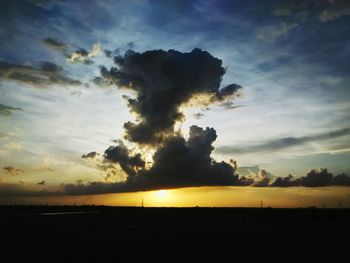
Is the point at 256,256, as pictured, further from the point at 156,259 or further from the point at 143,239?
the point at 143,239

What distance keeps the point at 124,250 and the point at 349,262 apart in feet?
76.1

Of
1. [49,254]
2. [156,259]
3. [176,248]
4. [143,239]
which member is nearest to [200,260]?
[156,259]

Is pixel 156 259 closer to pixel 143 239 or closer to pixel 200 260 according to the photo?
pixel 200 260

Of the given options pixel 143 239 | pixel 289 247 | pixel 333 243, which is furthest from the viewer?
pixel 143 239

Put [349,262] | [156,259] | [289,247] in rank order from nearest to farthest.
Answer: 1. [349,262]
2. [156,259]
3. [289,247]

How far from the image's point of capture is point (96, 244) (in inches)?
2036

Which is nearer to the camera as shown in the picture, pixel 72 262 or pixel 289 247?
pixel 72 262

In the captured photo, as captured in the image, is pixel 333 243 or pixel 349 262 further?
pixel 333 243

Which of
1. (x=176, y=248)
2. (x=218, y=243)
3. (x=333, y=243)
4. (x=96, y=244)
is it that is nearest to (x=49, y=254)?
(x=96, y=244)

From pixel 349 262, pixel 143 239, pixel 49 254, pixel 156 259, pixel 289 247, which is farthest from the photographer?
pixel 143 239

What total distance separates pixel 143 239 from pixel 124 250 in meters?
13.0

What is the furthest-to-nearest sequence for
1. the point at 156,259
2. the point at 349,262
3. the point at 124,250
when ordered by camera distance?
the point at 124,250 < the point at 156,259 < the point at 349,262

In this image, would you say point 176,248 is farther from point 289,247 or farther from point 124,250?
point 289,247

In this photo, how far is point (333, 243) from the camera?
5362cm
